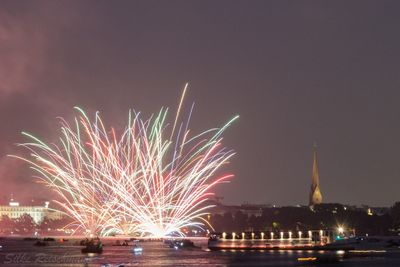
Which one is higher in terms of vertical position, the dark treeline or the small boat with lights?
the dark treeline

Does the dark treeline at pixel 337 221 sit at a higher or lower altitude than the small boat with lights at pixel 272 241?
higher

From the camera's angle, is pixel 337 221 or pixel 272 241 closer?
pixel 272 241

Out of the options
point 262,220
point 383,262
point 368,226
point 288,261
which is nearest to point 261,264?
point 288,261

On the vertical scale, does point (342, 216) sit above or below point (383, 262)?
above

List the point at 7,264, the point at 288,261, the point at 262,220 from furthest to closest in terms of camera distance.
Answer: the point at 262,220 → the point at 288,261 → the point at 7,264

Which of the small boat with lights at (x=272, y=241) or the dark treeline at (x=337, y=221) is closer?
the small boat with lights at (x=272, y=241)

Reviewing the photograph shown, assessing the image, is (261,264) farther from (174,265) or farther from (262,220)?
(262,220)

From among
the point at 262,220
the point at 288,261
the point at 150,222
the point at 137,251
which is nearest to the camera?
the point at 288,261

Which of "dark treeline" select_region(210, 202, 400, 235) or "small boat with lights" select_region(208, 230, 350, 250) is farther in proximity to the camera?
"dark treeline" select_region(210, 202, 400, 235)

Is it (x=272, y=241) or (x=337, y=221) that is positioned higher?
(x=337, y=221)

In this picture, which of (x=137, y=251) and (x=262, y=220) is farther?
(x=262, y=220)

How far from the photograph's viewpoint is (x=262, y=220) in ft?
642

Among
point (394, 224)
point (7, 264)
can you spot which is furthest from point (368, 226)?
point (7, 264)

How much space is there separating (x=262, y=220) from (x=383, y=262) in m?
132
